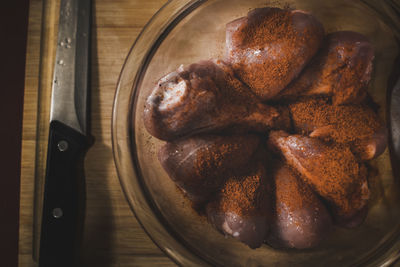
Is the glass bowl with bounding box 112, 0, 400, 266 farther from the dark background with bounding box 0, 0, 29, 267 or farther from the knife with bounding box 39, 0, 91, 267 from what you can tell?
the dark background with bounding box 0, 0, 29, 267

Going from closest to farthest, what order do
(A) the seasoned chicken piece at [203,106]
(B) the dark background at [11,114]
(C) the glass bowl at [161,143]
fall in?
(A) the seasoned chicken piece at [203,106] < (C) the glass bowl at [161,143] < (B) the dark background at [11,114]

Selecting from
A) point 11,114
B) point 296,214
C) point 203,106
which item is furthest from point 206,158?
point 11,114

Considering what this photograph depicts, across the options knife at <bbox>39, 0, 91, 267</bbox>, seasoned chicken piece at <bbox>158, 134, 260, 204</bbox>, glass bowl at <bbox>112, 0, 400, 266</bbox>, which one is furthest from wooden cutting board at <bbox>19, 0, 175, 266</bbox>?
seasoned chicken piece at <bbox>158, 134, 260, 204</bbox>

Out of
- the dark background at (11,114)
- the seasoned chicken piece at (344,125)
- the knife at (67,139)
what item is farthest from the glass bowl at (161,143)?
the dark background at (11,114)

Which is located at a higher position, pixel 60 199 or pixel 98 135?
pixel 98 135

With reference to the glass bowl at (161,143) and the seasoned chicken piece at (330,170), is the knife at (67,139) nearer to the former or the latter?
the glass bowl at (161,143)

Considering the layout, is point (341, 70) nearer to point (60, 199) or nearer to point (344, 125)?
point (344, 125)

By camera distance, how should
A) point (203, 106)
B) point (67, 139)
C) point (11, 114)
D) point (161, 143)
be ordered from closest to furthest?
point (203, 106), point (161, 143), point (67, 139), point (11, 114)
